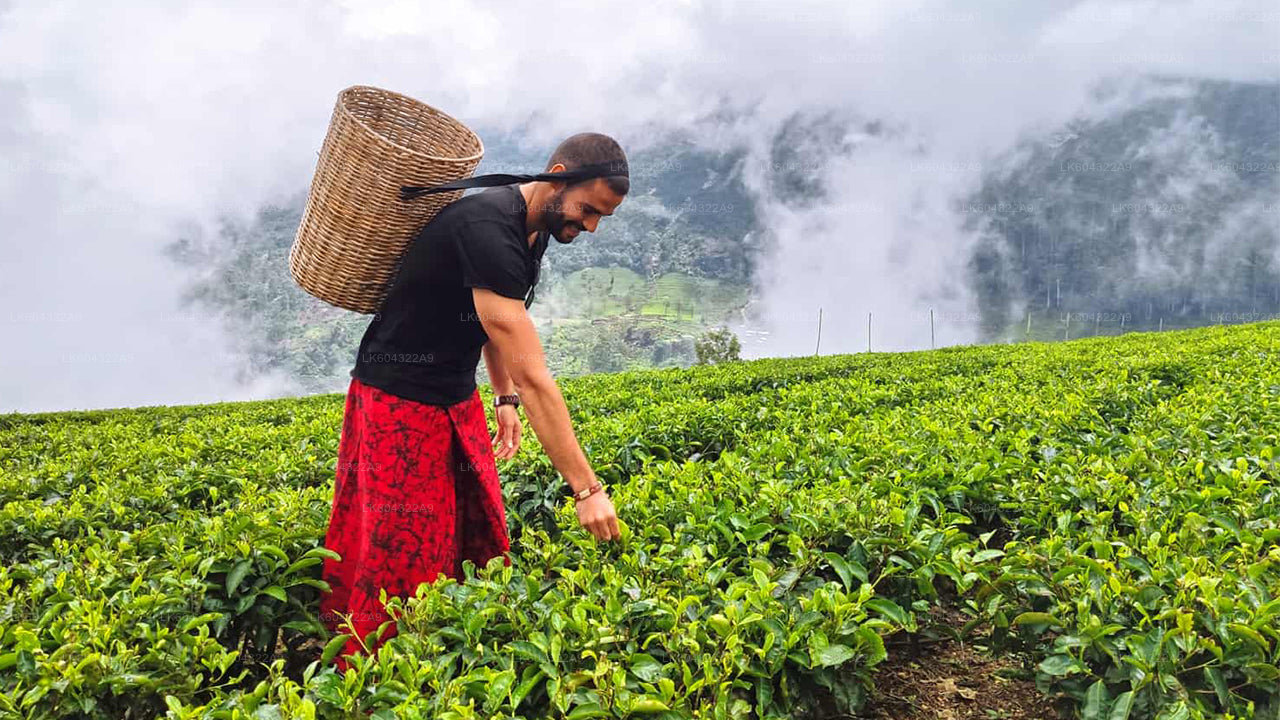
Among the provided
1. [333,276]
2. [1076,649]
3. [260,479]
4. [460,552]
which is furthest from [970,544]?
[260,479]

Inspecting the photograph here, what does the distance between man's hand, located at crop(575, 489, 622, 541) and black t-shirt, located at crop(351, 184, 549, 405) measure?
23.7 inches

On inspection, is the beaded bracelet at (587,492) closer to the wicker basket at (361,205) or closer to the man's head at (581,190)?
the man's head at (581,190)

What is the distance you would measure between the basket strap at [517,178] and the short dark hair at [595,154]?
0.05 ft

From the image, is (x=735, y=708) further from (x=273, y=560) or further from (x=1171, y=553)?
(x=273, y=560)

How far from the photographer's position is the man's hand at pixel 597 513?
229 centimetres

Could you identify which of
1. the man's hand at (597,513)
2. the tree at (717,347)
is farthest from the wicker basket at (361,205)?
the tree at (717,347)

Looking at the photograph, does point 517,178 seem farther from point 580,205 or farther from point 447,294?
point 447,294

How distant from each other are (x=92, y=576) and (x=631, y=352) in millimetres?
92255

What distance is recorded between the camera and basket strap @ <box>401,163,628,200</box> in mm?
2293

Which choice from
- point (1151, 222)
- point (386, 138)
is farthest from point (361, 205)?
point (1151, 222)

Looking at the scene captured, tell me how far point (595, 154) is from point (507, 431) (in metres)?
1.28

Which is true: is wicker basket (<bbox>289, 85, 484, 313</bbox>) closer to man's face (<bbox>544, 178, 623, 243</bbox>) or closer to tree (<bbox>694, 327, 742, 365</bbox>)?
man's face (<bbox>544, 178, 623, 243</bbox>)

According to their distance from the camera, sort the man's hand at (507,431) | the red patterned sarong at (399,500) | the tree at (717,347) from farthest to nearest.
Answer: the tree at (717,347)
the man's hand at (507,431)
the red patterned sarong at (399,500)

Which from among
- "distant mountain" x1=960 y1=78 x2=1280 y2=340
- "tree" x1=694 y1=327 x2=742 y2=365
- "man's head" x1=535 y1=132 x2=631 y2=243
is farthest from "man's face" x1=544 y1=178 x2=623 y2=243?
"distant mountain" x1=960 y1=78 x2=1280 y2=340
